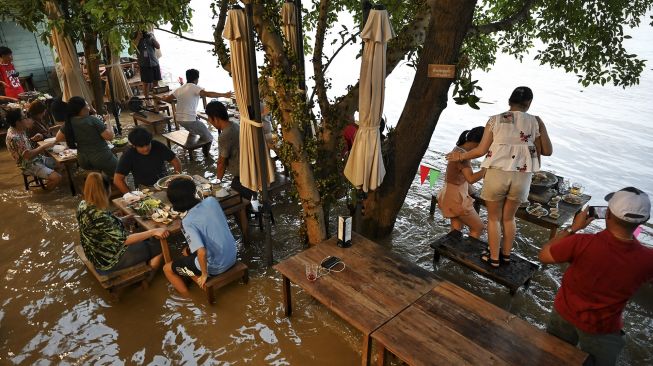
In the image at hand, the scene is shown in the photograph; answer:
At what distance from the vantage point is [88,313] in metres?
4.61

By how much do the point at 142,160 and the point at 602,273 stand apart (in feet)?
18.1

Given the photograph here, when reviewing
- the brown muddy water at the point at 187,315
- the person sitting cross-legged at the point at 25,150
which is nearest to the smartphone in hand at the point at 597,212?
the brown muddy water at the point at 187,315

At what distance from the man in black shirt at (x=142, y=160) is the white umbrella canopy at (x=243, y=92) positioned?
177cm

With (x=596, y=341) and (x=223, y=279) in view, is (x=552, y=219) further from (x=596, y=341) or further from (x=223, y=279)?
(x=223, y=279)

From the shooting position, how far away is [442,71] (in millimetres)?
4633

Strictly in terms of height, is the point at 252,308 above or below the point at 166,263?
below

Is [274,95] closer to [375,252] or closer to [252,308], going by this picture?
[375,252]

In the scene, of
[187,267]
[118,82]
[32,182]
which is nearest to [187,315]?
[187,267]

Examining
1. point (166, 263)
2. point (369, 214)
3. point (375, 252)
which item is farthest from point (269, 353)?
point (369, 214)

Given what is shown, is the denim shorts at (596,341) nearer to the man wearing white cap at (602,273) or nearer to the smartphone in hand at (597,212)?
the man wearing white cap at (602,273)

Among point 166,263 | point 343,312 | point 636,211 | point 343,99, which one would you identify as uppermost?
point 343,99

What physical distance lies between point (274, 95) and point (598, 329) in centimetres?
376

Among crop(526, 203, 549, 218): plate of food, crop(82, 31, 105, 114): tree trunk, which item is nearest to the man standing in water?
crop(526, 203, 549, 218): plate of food

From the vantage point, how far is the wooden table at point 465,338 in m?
3.03
